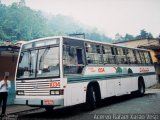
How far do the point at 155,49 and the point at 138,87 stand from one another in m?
22.1

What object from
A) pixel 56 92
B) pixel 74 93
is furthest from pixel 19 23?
pixel 56 92

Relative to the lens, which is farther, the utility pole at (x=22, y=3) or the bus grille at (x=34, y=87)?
the utility pole at (x=22, y=3)

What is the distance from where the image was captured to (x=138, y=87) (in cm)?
1775

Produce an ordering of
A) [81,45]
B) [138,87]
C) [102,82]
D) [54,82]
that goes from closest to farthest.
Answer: [54,82] → [81,45] → [102,82] → [138,87]

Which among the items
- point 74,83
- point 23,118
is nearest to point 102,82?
point 74,83

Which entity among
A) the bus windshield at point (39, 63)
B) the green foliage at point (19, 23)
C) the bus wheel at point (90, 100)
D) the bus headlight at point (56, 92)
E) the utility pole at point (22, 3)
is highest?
the utility pole at point (22, 3)

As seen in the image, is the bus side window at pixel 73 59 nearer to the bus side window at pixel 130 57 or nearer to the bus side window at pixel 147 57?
the bus side window at pixel 130 57

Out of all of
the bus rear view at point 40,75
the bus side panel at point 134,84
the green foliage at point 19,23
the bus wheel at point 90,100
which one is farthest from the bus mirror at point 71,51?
the green foliage at point 19,23

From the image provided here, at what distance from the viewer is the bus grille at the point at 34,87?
10.4 m

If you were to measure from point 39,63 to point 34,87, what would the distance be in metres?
0.98

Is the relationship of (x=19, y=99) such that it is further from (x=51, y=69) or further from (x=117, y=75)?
(x=117, y=75)

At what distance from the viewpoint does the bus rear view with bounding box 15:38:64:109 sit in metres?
10.2

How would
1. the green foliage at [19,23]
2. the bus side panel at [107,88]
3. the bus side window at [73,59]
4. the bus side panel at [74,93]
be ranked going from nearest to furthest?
the bus side panel at [74,93] → the bus side window at [73,59] → the bus side panel at [107,88] → the green foliage at [19,23]

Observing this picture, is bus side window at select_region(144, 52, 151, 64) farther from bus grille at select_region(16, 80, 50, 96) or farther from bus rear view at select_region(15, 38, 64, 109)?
bus grille at select_region(16, 80, 50, 96)
